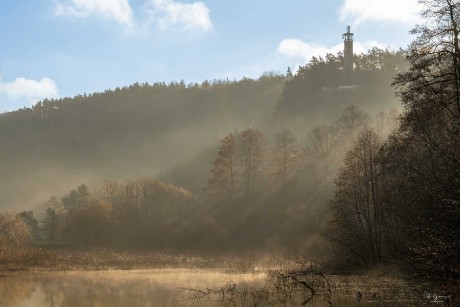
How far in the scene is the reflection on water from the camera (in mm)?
30203

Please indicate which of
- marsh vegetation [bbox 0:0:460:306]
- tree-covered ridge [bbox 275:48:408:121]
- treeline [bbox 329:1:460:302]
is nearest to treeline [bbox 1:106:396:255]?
marsh vegetation [bbox 0:0:460:306]

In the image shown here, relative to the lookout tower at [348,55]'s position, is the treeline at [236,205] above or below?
below

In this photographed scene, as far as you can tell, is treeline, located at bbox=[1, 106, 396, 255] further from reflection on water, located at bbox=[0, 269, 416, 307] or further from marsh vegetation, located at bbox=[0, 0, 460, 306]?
reflection on water, located at bbox=[0, 269, 416, 307]

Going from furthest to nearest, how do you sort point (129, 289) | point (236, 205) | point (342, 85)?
point (342, 85), point (236, 205), point (129, 289)

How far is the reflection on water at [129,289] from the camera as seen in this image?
1189 inches

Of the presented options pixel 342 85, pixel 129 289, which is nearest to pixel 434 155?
pixel 129 289

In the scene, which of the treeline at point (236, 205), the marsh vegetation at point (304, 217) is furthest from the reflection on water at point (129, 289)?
the treeline at point (236, 205)

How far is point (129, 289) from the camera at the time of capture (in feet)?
121

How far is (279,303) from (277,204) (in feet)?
197

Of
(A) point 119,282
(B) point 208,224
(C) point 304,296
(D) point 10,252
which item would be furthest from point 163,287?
(B) point 208,224

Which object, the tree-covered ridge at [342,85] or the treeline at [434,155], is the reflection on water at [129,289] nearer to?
the treeline at [434,155]

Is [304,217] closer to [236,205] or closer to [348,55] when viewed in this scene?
[236,205]

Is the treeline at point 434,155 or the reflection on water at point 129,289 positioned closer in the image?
the treeline at point 434,155

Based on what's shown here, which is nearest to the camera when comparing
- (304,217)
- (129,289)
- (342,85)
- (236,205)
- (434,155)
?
(434,155)
